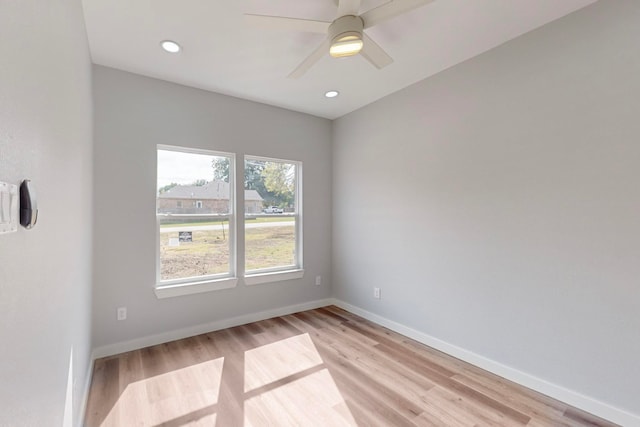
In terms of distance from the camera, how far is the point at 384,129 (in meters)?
3.49

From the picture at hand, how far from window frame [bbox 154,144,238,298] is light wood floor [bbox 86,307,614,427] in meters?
0.55

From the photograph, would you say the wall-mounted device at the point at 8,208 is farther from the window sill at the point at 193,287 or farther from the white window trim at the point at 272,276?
the white window trim at the point at 272,276

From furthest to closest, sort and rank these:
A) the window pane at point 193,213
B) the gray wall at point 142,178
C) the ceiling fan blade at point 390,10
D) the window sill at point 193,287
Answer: the window pane at point 193,213
the window sill at point 193,287
the gray wall at point 142,178
the ceiling fan blade at point 390,10

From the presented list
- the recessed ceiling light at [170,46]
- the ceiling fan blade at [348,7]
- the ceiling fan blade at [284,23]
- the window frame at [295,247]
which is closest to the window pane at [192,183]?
the window frame at [295,247]

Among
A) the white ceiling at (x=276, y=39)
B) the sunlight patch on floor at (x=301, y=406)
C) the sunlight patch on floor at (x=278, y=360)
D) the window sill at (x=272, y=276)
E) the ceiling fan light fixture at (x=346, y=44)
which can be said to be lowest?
the sunlight patch on floor at (x=301, y=406)

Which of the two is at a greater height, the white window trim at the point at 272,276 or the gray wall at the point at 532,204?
the gray wall at the point at 532,204

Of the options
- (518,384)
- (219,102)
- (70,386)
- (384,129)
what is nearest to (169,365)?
(70,386)

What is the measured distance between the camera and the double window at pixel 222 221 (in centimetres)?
309

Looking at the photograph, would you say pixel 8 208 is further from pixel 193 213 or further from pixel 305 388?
pixel 193 213

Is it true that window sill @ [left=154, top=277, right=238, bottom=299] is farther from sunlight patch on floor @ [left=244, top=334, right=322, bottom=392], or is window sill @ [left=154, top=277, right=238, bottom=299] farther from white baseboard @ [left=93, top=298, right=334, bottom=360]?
sunlight patch on floor @ [left=244, top=334, right=322, bottom=392]

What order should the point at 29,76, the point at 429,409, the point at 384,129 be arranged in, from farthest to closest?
1. the point at 384,129
2. the point at 429,409
3. the point at 29,76

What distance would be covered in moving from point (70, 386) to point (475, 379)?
2.81 m

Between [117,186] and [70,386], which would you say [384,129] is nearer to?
[117,186]

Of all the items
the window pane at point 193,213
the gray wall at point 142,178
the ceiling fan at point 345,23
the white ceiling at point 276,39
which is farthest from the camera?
the window pane at point 193,213
